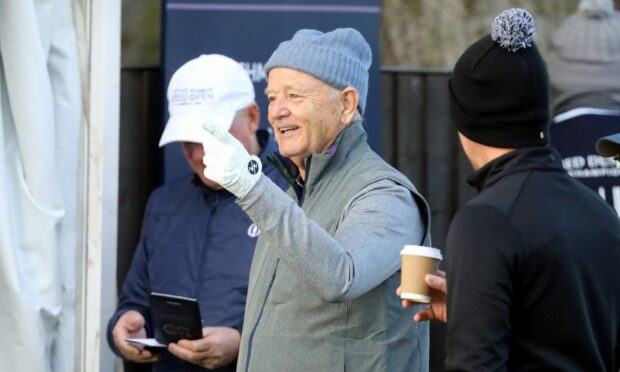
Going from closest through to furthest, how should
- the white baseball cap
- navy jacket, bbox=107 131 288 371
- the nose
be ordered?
1. the nose
2. navy jacket, bbox=107 131 288 371
3. the white baseball cap

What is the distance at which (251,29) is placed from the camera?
448 cm

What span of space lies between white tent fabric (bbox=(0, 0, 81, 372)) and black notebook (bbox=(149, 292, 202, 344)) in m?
0.29

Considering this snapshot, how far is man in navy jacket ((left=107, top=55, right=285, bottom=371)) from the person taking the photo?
385 centimetres

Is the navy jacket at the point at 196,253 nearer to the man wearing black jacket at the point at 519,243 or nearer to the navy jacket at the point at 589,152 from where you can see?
the navy jacket at the point at 589,152

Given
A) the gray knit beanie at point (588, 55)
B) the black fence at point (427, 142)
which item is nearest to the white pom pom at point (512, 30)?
the gray knit beanie at point (588, 55)

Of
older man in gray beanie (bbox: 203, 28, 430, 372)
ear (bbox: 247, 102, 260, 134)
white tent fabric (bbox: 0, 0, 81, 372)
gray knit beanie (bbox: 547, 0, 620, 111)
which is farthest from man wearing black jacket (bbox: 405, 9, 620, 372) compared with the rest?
gray knit beanie (bbox: 547, 0, 620, 111)

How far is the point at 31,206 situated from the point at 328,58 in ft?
3.65

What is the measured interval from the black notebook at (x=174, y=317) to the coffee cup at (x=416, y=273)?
4.01 feet

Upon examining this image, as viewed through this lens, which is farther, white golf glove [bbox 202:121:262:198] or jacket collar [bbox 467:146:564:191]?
white golf glove [bbox 202:121:262:198]

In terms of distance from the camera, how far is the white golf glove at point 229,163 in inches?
103

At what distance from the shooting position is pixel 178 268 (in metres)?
3.97

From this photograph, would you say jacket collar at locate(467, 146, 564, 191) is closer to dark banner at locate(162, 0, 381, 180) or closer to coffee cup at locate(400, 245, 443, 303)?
coffee cup at locate(400, 245, 443, 303)

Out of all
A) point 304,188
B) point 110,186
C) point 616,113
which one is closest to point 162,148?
point 110,186

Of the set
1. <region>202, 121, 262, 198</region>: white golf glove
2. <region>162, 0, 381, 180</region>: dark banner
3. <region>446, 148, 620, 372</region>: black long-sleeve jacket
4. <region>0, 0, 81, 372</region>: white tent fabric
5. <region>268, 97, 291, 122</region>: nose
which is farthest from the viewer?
<region>162, 0, 381, 180</region>: dark banner
